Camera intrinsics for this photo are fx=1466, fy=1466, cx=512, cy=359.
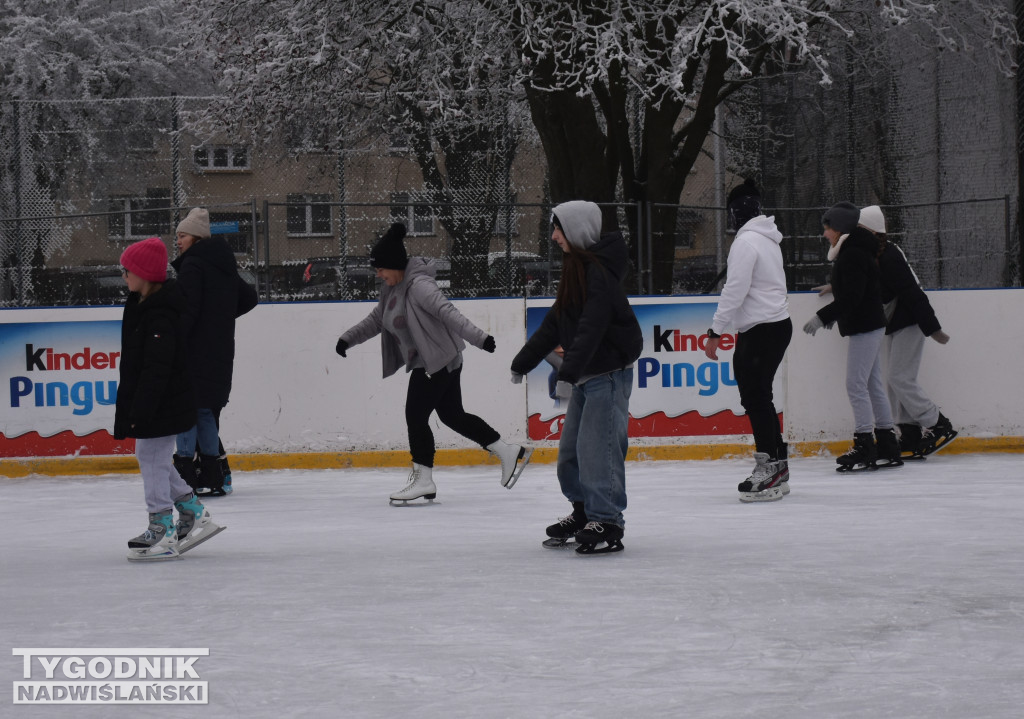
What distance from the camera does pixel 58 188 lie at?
14.9m

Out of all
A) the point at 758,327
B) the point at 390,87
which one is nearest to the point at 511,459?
the point at 758,327

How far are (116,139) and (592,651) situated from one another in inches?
455

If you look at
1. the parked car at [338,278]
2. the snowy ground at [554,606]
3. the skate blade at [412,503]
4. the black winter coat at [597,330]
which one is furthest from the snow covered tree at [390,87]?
the black winter coat at [597,330]

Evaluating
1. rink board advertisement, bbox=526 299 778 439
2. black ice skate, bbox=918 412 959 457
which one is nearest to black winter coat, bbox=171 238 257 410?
rink board advertisement, bbox=526 299 778 439

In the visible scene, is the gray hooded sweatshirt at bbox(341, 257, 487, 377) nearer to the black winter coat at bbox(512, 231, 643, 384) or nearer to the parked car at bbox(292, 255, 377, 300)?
the black winter coat at bbox(512, 231, 643, 384)

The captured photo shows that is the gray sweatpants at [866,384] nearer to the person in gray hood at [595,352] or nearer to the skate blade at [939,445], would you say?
the skate blade at [939,445]

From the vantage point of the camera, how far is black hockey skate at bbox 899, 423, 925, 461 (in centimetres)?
1052

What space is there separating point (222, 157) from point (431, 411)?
766 cm

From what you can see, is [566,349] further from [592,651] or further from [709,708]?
[709,708]

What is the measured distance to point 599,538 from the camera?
6.53m

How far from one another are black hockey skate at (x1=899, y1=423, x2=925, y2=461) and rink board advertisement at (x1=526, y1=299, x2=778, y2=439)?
121 centimetres

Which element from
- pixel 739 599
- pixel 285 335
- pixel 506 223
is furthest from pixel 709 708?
pixel 506 223

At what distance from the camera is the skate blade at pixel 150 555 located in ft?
21.8

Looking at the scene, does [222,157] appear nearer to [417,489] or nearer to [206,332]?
[206,332]
